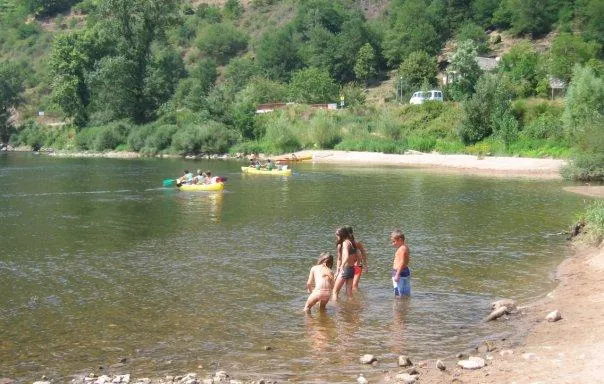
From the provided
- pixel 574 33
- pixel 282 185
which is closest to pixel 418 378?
pixel 282 185

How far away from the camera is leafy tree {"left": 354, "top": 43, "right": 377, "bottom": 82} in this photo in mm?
118250

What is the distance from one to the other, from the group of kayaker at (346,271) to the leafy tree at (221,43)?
14621 centimetres

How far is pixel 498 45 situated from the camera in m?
120

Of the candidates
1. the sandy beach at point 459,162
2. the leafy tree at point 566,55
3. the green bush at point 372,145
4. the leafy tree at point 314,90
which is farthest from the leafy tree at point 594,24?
the sandy beach at point 459,162

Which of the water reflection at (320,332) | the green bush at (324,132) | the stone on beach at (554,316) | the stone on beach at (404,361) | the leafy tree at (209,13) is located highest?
the leafy tree at (209,13)

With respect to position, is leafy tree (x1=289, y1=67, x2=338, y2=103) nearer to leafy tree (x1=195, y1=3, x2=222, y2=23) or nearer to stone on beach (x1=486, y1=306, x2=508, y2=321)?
leafy tree (x1=195, y1=3, x2=222, y2=23)

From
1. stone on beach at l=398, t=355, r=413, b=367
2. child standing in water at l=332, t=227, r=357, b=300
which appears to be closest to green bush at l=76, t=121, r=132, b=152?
child standing in water at l=332, t=227, r=357, b=300

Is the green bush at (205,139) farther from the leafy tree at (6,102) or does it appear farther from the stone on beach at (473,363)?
the stone on beach at (473,363)

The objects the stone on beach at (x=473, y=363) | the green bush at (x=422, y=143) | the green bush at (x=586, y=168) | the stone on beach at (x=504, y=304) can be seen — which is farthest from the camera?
the green bush at (x=422, y=143)

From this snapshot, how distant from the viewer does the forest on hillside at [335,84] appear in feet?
229

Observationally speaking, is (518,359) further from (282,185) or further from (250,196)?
(282,185)

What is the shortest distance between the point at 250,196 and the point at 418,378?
31570mm

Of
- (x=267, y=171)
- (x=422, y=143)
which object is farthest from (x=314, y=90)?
(x=267, y=171)

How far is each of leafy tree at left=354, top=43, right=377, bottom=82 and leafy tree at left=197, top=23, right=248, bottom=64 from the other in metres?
48.9
